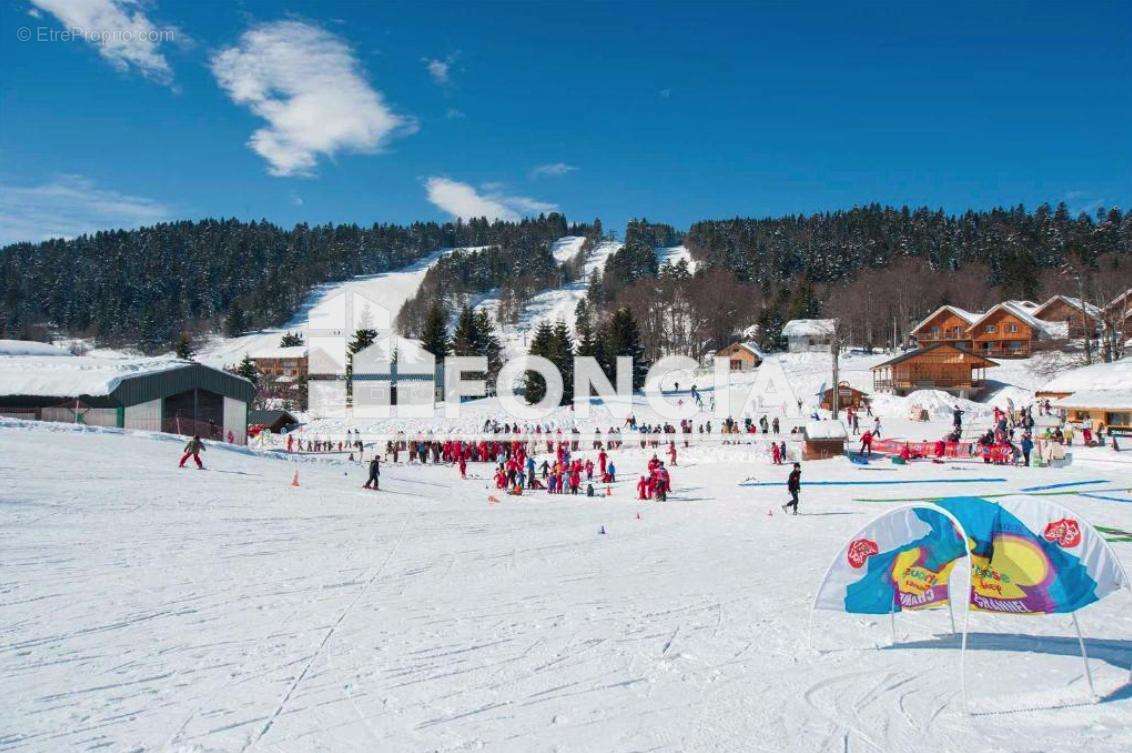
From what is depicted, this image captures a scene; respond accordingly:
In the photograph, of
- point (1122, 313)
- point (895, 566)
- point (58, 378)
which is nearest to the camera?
point (895, 566)

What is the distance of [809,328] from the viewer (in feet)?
219

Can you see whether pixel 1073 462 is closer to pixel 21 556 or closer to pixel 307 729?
pixel 307 729

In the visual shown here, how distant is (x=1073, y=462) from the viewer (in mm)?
21344

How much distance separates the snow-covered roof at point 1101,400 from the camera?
2553cm

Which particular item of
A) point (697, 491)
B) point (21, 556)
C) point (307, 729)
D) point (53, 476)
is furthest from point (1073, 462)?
point (53, 476)

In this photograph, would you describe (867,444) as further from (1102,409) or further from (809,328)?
(809,328)

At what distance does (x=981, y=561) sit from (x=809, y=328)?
212 feet

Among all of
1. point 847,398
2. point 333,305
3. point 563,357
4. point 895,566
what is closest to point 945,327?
point 847,398

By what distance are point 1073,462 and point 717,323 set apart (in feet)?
162

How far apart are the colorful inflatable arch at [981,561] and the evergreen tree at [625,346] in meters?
47.4

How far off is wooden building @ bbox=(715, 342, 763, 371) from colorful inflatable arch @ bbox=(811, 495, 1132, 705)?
179 ft

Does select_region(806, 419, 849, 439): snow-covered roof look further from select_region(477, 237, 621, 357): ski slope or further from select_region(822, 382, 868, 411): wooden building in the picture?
select_region(477, 237, 621, 357): ski slope
